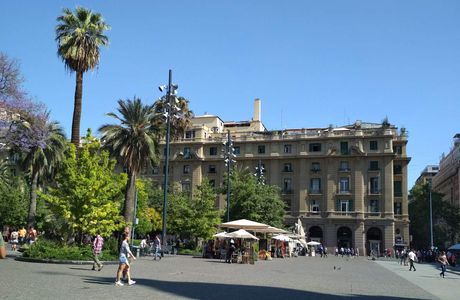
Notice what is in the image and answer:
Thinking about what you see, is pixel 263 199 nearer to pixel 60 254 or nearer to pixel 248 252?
pixel 248 252

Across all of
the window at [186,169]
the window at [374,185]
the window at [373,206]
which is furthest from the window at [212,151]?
the window at [373,206]

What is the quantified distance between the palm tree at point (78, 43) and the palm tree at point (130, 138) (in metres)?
3.45

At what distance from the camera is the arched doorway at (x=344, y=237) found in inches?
3029

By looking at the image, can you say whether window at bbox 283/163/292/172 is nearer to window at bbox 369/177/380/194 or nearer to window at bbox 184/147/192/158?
window at bbox 369/177/380/194

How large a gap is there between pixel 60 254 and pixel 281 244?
31.1m

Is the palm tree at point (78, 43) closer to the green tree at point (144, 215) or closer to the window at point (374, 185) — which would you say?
the green tree at point (144, 215)

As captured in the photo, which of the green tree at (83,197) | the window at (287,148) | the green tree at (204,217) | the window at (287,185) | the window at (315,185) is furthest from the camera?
the window at (287,148)

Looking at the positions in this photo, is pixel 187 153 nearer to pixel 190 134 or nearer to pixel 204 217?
pixel 190 134

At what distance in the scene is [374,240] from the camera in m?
76.1

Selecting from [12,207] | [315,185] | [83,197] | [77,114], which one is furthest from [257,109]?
[83,197]

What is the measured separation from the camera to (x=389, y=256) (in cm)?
7225

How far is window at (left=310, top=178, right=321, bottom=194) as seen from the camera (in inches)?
3100

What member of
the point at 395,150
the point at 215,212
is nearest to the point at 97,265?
the point at 215,212

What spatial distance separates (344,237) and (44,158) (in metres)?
49.9
